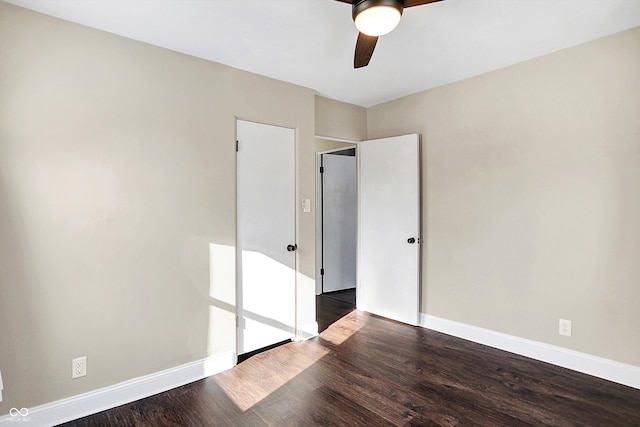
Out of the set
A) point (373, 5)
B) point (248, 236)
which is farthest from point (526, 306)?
point (373, 5)

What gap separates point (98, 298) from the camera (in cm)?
225

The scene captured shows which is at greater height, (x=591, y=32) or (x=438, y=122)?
(x=591, y=32)

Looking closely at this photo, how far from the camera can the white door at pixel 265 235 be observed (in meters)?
2.98

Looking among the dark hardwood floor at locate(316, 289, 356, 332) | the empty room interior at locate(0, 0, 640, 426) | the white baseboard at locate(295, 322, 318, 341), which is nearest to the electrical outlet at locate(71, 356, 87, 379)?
the empty room interior at locate(0, 0, 640, 426)

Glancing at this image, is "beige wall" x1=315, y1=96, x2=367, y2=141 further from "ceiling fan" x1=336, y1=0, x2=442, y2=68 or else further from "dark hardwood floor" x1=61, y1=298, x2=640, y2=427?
"dark hardwood floor" x1=61, y1=298, x2=640, y2=427

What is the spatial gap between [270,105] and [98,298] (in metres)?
2.04

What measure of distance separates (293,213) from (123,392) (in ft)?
6.23

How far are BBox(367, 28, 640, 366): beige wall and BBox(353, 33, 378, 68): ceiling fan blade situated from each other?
161 centimetres

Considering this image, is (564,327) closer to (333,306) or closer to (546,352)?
(546,352)

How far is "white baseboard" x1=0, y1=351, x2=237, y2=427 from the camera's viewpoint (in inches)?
81.6

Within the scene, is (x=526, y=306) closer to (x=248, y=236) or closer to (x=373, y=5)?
(x=248, y=236)

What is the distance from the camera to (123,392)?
2.32 meters

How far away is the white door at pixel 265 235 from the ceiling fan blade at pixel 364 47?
119 cm

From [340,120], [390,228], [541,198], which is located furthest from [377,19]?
[390,228]
